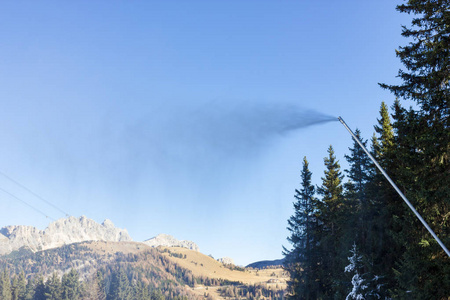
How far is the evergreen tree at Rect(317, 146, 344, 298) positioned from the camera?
145 feet

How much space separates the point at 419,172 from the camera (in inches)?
691

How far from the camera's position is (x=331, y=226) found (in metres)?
51.9

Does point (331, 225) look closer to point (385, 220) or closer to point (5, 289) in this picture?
point (385, 220)

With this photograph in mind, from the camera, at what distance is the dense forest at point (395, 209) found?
16.3 m

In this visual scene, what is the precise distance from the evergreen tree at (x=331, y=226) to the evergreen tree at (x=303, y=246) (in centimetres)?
121

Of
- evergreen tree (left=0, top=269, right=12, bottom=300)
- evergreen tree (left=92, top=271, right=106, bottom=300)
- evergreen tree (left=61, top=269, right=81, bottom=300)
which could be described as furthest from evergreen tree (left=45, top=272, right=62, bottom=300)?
evergreen tree (left=0, top=269, right=12, bottom=300)

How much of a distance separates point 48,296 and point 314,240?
179297 mm

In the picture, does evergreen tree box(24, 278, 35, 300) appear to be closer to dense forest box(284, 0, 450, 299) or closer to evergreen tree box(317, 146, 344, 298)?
dense forest box(284, 0, 450, 299)

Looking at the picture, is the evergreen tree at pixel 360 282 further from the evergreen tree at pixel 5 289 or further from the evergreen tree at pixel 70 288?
the evergreen tree at pixel 70 288

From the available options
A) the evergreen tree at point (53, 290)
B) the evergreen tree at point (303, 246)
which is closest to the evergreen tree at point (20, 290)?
the evergreen tree at point (53, 290)

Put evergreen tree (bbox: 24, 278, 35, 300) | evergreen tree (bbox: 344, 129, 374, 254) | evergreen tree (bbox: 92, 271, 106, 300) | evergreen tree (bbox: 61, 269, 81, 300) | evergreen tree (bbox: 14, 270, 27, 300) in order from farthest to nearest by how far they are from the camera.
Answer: evergreen tree (bbox: 61, 269, 81, 300) → evergreen tree (bbox: 92, 271, 106, 300) → evergreen tree (bbox: 24, 278, 35, 300) → evergreen tree (bbox: 14, 270, 27, 300) → evergreen tree (bbox: 344, 129, 374, 254)

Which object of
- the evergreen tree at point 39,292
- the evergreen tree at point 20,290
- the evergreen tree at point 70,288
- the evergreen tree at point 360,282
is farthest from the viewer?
the evergreen tree at point 39,292

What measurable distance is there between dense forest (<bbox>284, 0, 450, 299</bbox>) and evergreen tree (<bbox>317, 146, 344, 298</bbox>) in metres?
0.14

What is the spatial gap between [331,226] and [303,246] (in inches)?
186
